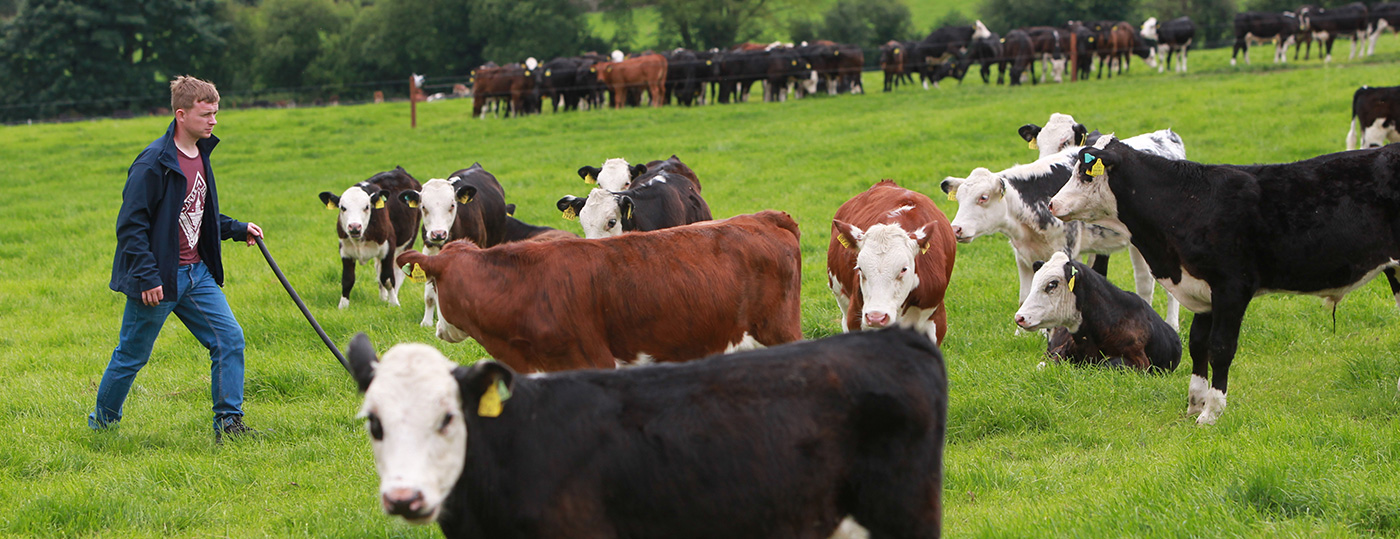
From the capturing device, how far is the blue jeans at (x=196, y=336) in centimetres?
592

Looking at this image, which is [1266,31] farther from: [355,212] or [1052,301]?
[355,212]

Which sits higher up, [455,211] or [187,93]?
[187,93]

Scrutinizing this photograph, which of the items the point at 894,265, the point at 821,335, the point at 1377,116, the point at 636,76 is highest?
the point at 636,76

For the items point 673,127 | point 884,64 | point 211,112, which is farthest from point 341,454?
point 884,64

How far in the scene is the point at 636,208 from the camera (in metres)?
8.92

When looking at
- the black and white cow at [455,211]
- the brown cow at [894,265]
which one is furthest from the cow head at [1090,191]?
the black and white cow at [455,211]

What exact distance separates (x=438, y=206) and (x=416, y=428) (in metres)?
7.45

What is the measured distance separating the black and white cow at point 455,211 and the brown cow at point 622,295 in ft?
13.9

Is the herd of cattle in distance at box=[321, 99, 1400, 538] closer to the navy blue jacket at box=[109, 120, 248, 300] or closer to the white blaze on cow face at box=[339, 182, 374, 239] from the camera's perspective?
the white blaze on cow face at box=[339, 182, 374, 239]

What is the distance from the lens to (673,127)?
23.5 metres

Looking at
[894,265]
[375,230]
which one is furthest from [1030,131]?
[375,230]

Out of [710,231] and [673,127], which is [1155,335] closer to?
[710,231]

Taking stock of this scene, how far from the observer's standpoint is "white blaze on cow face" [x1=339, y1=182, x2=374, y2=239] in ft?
33.9

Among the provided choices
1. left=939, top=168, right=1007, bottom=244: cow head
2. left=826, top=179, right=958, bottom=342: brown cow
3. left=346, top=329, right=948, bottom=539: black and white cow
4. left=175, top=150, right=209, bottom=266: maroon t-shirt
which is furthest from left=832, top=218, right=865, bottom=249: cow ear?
left=175, top=150, right=209, bottom=266: maroon t-shirt
